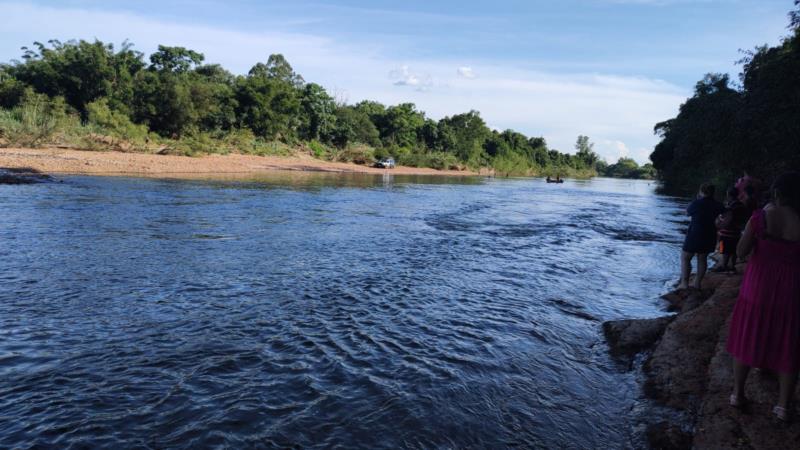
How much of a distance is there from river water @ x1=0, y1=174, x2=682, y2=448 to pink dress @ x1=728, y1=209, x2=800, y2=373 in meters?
1.47

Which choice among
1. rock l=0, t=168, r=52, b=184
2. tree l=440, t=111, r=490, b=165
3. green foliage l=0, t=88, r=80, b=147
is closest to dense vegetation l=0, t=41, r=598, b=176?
green foliage l=0, t=88, r=80, b=147

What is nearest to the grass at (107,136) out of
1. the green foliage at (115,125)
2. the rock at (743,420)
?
the green foliage at (115,125)

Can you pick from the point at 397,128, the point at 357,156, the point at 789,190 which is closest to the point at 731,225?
the point at 789,190

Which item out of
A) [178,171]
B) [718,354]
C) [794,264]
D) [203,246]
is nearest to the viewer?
[794,264]

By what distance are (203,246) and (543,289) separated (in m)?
8.62

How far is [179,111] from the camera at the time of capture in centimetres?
5831

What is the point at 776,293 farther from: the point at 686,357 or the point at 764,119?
the point at 764,119

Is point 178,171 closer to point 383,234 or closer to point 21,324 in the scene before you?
point 383,234

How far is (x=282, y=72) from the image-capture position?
9119cm

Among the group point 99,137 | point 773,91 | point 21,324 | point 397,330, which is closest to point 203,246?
point 21,324

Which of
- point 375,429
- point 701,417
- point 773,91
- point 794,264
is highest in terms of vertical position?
point 773,91

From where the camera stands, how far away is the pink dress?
432 centimetres

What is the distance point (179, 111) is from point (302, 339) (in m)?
58.9

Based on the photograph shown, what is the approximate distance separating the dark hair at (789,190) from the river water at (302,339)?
Result: 2650mm
